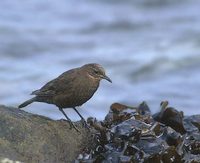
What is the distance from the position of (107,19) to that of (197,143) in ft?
36.8

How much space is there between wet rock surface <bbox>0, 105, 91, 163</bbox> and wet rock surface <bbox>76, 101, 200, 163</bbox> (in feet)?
0.38

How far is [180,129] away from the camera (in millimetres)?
7195

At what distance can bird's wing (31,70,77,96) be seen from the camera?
268 inches

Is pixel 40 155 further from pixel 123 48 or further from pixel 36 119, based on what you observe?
pixel 123 48

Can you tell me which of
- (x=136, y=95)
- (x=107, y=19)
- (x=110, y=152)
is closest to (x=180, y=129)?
(x=110, y=152)

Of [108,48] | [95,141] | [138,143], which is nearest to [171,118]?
[138,143]

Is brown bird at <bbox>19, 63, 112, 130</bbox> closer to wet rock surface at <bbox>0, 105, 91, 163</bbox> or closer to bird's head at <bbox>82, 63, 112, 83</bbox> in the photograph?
bird's head at <bbox>82, 63, 112, 83</bbox>

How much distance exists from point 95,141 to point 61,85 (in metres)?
0.66

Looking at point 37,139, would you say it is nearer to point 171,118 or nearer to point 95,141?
point 95,141

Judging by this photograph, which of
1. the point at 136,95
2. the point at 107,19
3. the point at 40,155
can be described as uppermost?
the point at 107,19

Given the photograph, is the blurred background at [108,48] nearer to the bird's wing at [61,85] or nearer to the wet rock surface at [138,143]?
the bird's wing at [61,85]

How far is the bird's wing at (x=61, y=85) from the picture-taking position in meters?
6.81

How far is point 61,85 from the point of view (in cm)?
684

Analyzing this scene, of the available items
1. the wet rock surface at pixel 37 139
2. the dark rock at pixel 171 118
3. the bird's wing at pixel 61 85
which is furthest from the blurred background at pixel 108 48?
the wet rock surface at pixel 37 139
